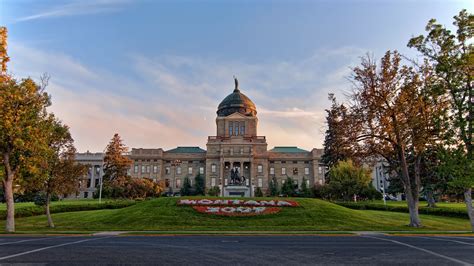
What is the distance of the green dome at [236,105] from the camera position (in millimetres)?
107062

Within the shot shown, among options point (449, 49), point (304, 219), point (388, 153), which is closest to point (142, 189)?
point (304, 219)

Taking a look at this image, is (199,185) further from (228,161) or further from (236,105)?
(236,105)

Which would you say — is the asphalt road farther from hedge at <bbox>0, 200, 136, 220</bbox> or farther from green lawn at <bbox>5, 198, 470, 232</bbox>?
hedge at <bbox>0, 200, 136, 220</bbox>

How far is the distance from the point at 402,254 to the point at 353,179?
44.6 metres

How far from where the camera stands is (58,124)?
27.4 meters

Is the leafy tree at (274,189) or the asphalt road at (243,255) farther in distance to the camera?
the leafy tree at (274,189)

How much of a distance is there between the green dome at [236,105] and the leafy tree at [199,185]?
81.8 ft

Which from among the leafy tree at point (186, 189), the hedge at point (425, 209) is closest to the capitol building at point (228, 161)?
the leafy tree at point (186, 189)

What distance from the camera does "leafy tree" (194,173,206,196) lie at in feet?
290

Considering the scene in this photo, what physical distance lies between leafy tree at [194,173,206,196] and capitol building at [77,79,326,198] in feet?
6.44

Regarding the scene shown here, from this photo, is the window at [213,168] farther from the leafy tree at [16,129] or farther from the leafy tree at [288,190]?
the leafy tree at [16,129]

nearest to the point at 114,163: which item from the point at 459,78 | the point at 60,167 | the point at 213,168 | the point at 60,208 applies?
the point at 60,208

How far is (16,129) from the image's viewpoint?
2267cm

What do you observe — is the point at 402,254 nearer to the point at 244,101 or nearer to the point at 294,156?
the point at 294,156
